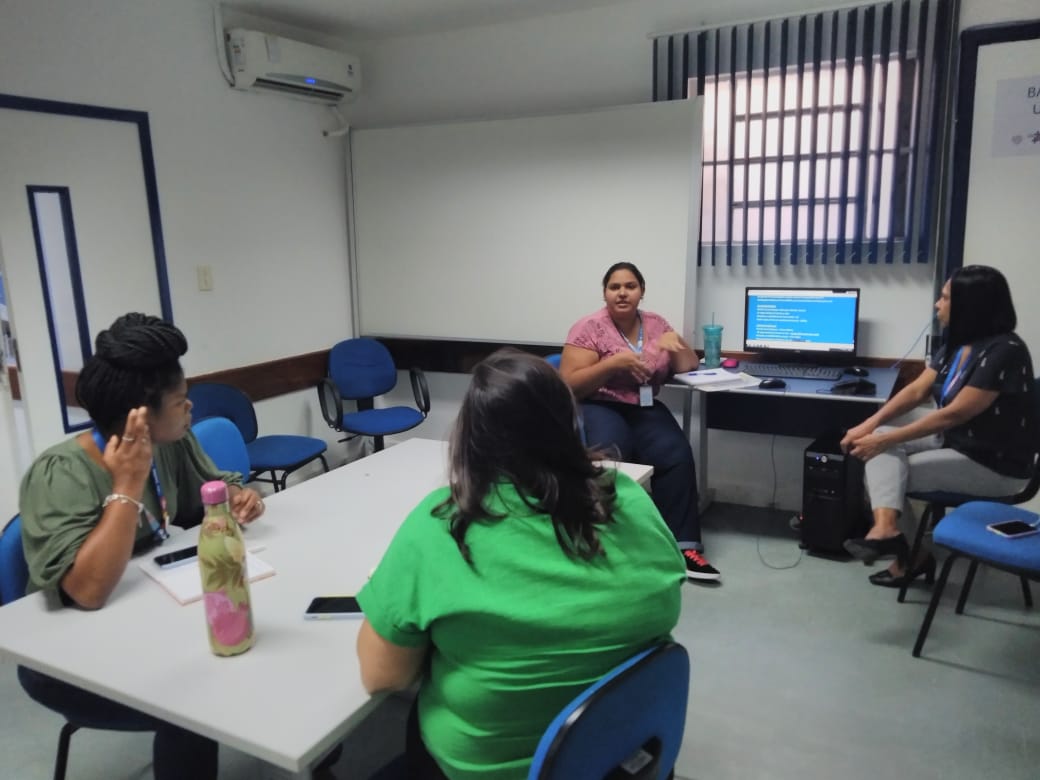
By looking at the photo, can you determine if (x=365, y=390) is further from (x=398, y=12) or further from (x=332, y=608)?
(x=332, y=608)

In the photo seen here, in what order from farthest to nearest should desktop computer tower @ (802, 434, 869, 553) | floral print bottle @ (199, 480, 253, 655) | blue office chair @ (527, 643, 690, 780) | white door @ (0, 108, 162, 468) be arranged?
desktop computer tower @ (802, 434, 869, 553), white door @ (0, 108, 162, 468), floral print bottle @ (199, 480, 253, 655), blue office chair @ (527, 643, 690, 780)

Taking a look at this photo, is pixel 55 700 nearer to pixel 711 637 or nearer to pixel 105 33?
pixel 711 637

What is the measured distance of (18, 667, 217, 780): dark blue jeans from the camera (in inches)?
59.1

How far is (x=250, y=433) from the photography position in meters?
3.60

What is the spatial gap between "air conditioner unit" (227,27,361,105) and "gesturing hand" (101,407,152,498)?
2.88 meters

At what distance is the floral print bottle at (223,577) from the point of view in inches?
47.7

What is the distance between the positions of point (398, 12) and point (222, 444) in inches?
107

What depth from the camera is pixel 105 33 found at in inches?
126

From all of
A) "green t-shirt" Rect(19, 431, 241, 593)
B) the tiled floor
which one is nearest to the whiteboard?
the tiled floor

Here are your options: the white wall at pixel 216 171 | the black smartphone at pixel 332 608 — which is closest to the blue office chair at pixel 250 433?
the white wall at pixel 216 171

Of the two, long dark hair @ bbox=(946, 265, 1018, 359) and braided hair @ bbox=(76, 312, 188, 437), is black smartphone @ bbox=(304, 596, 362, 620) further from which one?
long dark hair @ bbox=(946, 265, 1018, 359)

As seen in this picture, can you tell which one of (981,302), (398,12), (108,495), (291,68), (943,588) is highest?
(398,12)

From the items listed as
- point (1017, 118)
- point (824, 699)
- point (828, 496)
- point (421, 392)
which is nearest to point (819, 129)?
point (1017, 118)

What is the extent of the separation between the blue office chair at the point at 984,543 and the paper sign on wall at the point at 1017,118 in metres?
1.69
